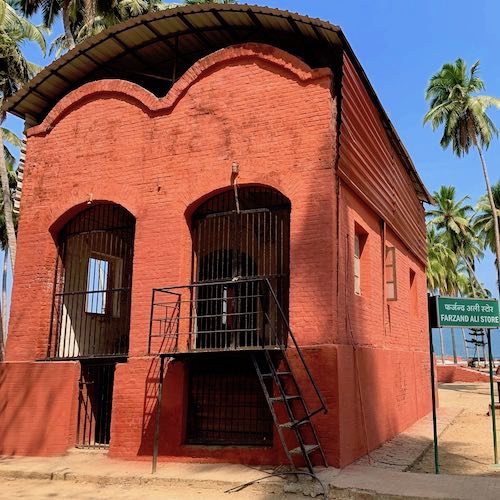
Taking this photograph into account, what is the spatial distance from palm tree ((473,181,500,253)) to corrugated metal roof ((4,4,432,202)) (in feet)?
115

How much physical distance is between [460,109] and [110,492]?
30.2 meters

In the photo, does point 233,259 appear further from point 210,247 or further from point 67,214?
point 67,214

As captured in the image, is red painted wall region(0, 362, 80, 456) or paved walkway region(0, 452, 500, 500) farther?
red painted wall region(0, 362, 80, 456)

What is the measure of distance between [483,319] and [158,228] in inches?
232

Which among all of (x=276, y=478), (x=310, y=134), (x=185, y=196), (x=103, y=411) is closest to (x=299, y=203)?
(x=310, y=134)

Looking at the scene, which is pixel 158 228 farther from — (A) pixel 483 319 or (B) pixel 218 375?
(A) pixel 483 319

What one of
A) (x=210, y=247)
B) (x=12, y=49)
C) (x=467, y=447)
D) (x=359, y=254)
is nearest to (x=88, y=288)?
(x=210, y=247)

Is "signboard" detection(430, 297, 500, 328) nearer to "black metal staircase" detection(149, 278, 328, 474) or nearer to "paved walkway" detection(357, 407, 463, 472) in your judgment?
"black metal staircase" detection(149, 278, 328, 474)

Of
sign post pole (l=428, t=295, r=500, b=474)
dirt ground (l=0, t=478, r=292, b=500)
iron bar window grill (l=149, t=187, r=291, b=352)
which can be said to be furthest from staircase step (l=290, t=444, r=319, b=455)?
sign post pole (l=428, t=295, r=500, b=474)

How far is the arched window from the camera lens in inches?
469

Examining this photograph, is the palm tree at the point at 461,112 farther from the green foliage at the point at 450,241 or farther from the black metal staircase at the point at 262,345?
the black metal staircase at the point at 262,345

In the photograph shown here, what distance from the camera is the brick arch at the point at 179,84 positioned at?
10211 millimetres

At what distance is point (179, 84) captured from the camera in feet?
36.6

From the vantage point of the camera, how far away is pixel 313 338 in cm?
905
